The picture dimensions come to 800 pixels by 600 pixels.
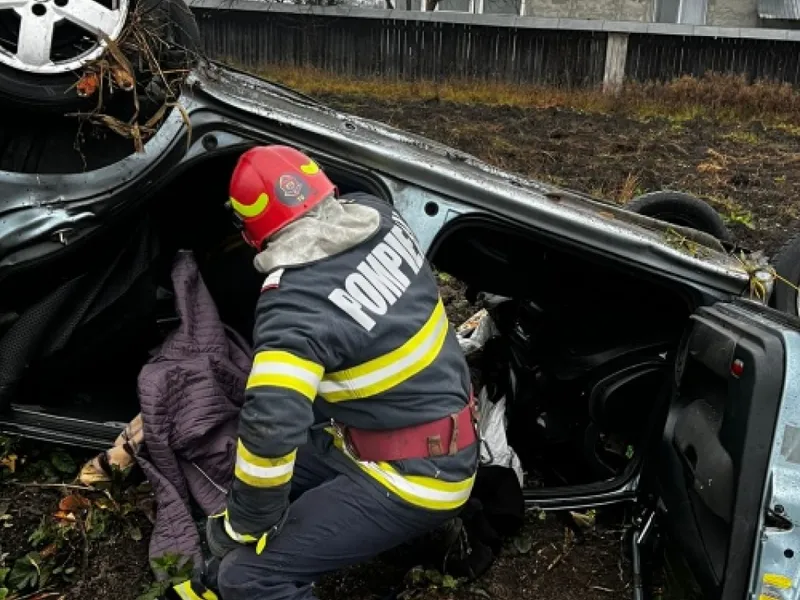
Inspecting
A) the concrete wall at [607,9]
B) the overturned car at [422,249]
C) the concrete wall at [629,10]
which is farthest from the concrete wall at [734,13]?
the overturned car at [422,249]

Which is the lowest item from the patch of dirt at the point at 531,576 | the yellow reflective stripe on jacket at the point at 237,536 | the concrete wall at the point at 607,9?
the patch of dirt at the point at 531,576

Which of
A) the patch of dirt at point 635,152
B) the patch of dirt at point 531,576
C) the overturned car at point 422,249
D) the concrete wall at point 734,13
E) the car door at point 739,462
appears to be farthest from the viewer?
the concrete wall at point 734,13

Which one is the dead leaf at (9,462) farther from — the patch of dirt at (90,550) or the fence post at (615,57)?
the fence post at (615,57)

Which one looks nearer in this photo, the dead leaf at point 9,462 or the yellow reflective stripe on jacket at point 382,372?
the yellow reflective stripe on jacket at point 382,372

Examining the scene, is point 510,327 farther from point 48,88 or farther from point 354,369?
point 48,88

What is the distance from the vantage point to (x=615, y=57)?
554 inches

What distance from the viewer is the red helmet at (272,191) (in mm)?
2131

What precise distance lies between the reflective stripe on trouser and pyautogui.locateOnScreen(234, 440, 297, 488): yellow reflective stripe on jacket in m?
0.27

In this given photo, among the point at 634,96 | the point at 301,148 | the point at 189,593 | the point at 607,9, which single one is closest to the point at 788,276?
the point at 301,148

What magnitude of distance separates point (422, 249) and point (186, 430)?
0.96 metres

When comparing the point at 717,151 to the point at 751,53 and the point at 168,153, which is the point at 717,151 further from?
the point at 168,153

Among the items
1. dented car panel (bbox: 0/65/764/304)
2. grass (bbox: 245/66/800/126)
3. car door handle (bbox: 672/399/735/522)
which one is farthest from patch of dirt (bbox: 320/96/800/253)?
car door handle (bbox: 672/399/735/522)

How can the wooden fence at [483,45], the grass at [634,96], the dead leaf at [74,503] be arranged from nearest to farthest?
the dead leaf at [74,503] < the grass at [634,96] < the wooden fence at [483,45]

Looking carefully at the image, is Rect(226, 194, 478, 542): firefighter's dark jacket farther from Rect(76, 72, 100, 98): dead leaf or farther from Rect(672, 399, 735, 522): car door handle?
Rect(76, 72, 100, 98): dead leaf
